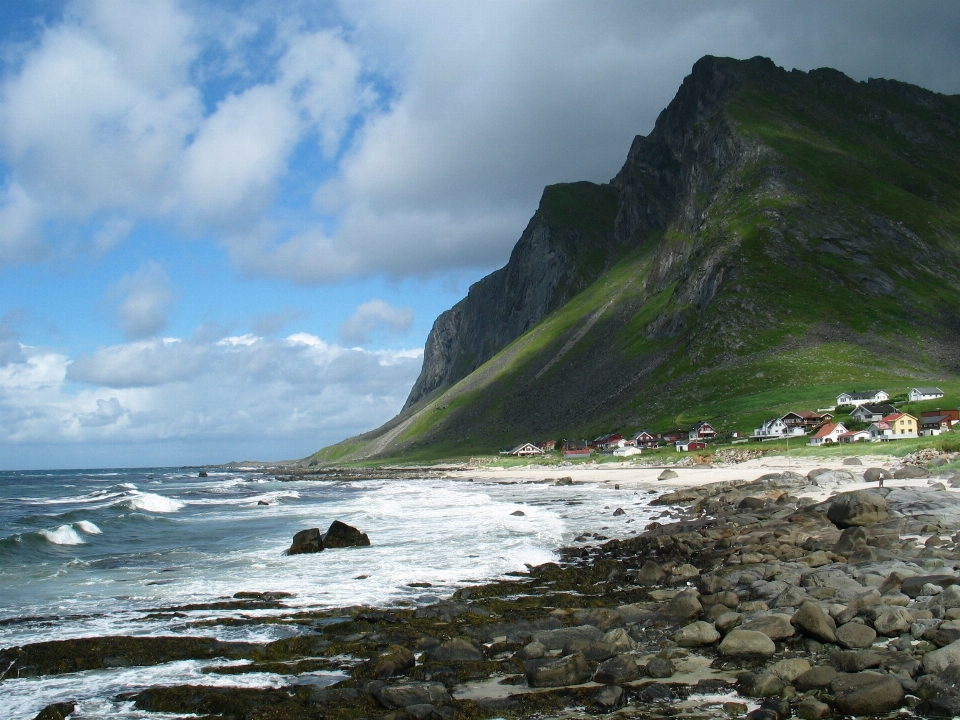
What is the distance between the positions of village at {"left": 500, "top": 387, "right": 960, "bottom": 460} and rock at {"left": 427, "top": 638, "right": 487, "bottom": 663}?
76.6 meters

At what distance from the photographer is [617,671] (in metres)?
13.9

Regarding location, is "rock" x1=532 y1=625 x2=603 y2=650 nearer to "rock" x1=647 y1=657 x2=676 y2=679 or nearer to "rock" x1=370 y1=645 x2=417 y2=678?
"rock" x1=647 y1=657 x2=676 y2=679

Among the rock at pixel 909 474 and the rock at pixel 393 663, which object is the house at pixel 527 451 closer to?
the rock at pixel 909 474

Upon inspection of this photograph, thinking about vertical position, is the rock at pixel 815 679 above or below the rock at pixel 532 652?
above

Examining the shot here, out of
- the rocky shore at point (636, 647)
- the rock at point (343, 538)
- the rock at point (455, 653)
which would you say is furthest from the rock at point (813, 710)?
the rock at point (343, 538)

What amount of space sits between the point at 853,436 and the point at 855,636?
3242 inches

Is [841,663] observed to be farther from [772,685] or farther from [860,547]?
[860,547]

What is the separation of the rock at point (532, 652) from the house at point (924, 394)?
97727mm

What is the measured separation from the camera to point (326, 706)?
1348 cm

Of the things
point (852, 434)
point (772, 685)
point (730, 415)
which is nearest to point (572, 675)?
point (772, 685)

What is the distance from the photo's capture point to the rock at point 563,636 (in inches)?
642

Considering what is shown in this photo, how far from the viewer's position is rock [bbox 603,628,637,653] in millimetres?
15508

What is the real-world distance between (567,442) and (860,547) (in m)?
113

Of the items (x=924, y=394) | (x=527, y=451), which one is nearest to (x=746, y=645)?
(x=924, y=394)
